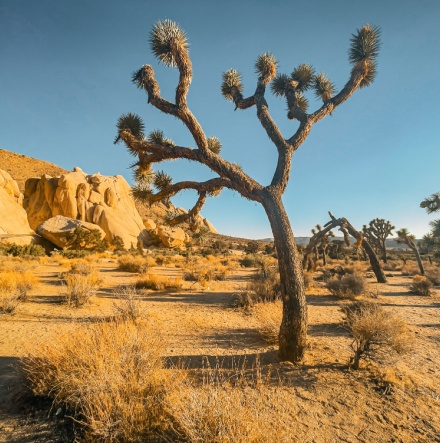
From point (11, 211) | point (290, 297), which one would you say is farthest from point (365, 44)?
point (11, 211)

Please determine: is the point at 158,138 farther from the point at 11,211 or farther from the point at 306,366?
the point at 11,211

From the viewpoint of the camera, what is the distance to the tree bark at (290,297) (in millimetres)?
4133

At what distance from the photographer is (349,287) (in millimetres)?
9758

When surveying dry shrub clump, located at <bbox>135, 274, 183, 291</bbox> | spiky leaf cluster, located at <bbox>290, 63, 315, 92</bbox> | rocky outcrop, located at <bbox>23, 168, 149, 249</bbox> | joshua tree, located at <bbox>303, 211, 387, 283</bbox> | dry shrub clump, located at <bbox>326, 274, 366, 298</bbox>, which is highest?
rocky outcrop, located at <bbox>23, 168, 149, 249</bbox>

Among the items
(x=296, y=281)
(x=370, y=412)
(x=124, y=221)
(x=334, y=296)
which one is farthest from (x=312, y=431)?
(x=124, y=221)

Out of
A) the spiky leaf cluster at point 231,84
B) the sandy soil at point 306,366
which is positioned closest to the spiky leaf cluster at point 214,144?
the spiky leaf cluster at point 231,84

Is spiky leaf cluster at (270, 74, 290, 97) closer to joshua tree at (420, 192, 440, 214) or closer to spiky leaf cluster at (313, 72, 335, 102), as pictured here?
spiky leaf cluster at (313, 72, 335, 102)

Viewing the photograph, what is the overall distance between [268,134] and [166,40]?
3.25m

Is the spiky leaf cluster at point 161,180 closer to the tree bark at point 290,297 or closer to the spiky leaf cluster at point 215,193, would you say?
the spiky leaf cluster at point 215,193

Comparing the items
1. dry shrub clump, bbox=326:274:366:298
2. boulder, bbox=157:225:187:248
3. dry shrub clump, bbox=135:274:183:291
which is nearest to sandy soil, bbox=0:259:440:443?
dry shrub clump, bbox=326:274:366:298

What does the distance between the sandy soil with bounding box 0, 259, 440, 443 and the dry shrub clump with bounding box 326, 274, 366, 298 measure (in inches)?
50.1

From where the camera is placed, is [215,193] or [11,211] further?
[11,211]

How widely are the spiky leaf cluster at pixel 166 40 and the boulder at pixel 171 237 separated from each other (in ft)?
110

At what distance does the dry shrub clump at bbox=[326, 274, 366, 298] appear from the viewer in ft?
31.6
